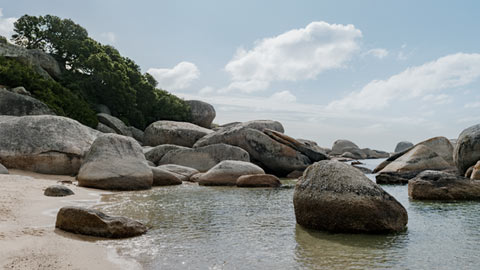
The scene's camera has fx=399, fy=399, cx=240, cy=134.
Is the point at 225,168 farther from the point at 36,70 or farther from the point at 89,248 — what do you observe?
the point at 36,70

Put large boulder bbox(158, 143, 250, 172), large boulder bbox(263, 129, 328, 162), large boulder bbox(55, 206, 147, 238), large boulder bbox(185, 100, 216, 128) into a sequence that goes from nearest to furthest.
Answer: large boulder bbox(55, 206, 147, 238) → large boulder bbox(158, 143, 250, 172) → large boulder bbox(263, 129, 328, 162) → large boulder bbox(185, 100, 216, 128)

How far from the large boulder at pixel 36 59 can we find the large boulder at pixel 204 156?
1325 centimetres

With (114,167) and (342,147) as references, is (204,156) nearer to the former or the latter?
(114,167)

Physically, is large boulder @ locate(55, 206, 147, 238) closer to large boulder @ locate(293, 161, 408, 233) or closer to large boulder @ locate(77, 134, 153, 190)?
large boulder @ locate(293, 161, 408, 233)

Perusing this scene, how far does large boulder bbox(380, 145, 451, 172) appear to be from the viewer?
20688 millimetres

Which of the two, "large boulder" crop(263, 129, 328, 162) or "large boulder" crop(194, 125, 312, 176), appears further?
"large boulder" crop(263, 129, 328, 162)

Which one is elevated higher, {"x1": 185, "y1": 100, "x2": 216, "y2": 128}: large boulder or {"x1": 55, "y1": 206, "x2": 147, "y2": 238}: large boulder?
{"x1": 185, "y1": 100, "x2": 216, "y2": 128}: large boulder

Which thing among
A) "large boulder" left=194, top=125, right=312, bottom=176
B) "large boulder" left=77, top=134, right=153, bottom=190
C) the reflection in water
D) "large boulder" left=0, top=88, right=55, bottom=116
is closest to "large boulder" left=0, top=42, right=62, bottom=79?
"large boulder" left=0, top=88, right=55, bottom=116

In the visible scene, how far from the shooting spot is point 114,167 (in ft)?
46.1

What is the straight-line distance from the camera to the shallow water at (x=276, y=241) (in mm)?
5840

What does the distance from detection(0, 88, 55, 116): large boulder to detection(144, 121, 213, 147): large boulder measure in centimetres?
792

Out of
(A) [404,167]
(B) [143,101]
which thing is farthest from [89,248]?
(B) [143,101]

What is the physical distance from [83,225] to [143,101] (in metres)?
30.1

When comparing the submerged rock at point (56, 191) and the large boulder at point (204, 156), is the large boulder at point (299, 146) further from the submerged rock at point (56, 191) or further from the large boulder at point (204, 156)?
the submerged rock at point (56, 191)
